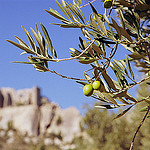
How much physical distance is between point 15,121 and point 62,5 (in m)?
45.0

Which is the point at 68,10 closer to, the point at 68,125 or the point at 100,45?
the point at 100,45

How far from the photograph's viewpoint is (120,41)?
1.01 meters

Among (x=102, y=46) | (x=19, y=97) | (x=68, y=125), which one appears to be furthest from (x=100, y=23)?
(x=19, y=97)

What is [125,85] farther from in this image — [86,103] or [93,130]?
[86,103]

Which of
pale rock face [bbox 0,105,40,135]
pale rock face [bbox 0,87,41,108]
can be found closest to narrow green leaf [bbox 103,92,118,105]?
pale rock face [bbox 0,105,40,135]

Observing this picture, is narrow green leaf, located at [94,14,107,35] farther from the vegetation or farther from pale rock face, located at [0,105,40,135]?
pale rock face, located at [0,105,40,135]

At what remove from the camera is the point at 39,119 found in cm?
4322

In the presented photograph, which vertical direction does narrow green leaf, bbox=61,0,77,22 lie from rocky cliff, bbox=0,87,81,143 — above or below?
above

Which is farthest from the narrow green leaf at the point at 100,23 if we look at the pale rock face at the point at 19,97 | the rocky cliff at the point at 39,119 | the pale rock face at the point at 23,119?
the pale rock face at the point at 19,97

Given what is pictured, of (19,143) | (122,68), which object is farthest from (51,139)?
(122,68)

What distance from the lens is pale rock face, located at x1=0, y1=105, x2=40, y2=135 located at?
135 ft

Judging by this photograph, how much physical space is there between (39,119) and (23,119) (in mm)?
2896

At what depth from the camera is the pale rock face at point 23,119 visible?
41.1 meters

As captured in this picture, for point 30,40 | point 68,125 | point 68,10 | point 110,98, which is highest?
point 68,10
